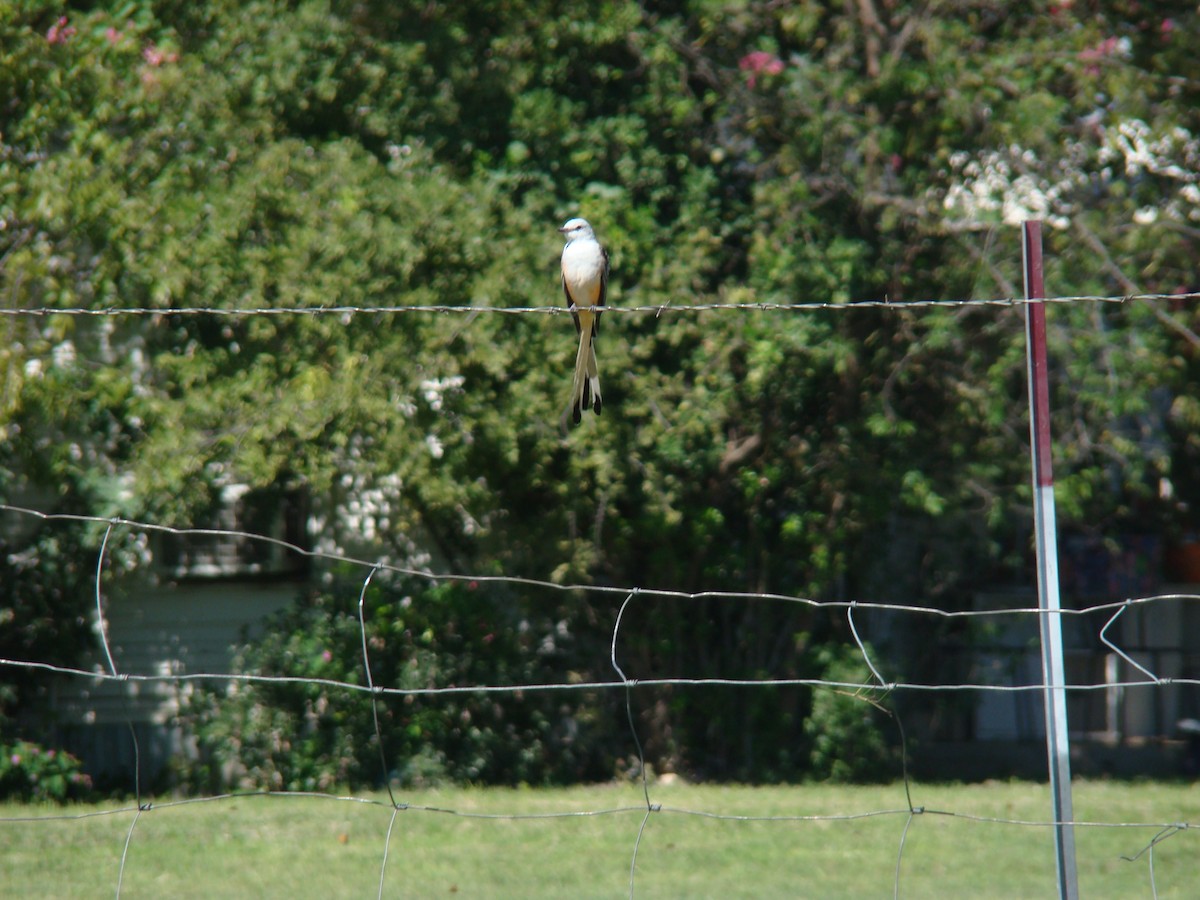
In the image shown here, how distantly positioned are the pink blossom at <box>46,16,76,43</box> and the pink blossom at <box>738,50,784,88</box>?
179 inches

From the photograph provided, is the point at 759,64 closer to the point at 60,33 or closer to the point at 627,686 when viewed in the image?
the point at 60,33

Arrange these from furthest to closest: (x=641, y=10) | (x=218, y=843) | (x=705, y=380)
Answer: (x=641, y=10) → (x=705, y=380) → (x=218, y=843)

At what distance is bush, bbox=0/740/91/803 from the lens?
889 centimetres

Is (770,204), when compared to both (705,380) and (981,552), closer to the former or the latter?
(705,380)

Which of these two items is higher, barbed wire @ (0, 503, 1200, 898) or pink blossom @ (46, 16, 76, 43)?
pink blossom @ (46, 16, 76, 43)

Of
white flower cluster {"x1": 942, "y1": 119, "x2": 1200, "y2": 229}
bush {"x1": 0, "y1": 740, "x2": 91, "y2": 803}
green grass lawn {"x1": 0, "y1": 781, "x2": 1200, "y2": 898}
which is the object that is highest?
white flower cluster {"x1": 942, "y1": 119, "x2": 1200, "y2": 229}

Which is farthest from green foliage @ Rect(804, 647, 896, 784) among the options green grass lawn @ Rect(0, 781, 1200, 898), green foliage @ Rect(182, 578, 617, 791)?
green foliage @ Rect(182, 578, 617, 791)

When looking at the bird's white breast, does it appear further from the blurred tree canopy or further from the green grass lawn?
the green grass lawn

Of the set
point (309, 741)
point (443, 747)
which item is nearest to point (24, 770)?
point (309, 741)

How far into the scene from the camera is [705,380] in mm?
8680

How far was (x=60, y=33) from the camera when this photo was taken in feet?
28.6

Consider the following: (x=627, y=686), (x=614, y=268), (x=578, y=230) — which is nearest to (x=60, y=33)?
(x=614, y=268)

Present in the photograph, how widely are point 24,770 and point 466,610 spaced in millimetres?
3194

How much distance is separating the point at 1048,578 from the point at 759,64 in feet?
21.0
